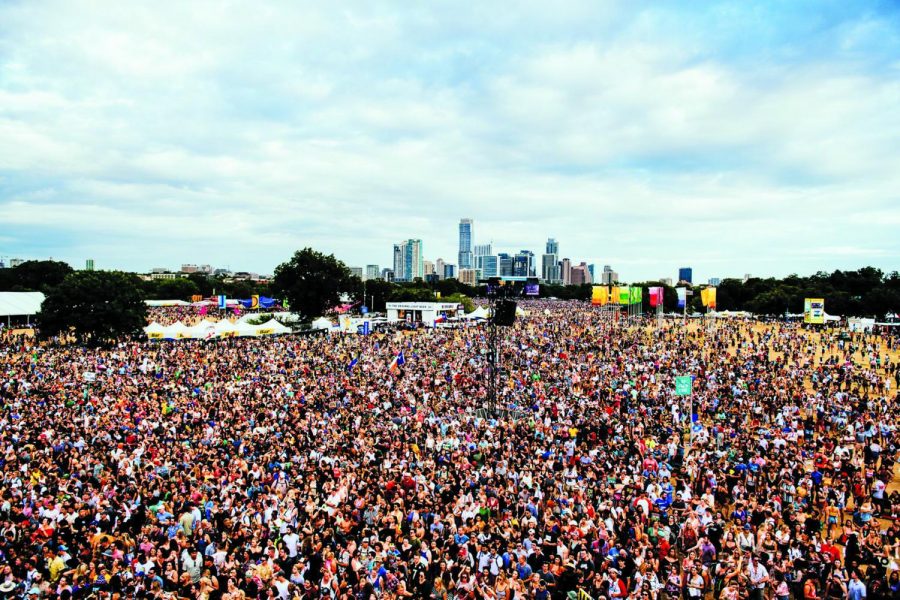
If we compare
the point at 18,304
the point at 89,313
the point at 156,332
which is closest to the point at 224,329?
the point at 156,332

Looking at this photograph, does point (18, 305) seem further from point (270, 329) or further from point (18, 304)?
point (270, 329)

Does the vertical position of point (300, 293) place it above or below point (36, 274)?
below

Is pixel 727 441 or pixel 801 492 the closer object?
pixel 801 492

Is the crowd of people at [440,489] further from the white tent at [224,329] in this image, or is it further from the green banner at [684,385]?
the white tent at [224,329]

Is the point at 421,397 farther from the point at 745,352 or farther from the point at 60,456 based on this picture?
the point at 745,352

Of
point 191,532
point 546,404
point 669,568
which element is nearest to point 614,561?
point 669,568

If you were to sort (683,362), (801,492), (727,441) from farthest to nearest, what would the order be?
(683,362), (727,441), (801,492)
